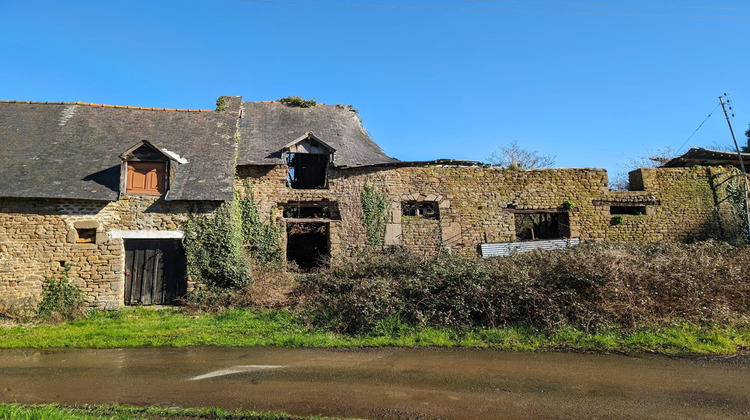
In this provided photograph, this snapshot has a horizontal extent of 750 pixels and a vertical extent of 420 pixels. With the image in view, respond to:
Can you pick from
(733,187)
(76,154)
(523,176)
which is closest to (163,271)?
(76,154)

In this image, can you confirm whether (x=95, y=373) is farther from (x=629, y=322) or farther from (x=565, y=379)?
(x=629, y=322)

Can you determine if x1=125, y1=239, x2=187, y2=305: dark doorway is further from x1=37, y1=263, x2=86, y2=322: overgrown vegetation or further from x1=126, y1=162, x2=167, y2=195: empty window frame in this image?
x1=126, y1=162, x2=167, y2=195: empty window frame

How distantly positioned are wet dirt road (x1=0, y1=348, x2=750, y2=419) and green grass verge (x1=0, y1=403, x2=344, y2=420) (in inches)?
9.2

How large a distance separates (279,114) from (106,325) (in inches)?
383

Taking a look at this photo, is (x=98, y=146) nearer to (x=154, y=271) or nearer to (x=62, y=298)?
(x=154, y=271)

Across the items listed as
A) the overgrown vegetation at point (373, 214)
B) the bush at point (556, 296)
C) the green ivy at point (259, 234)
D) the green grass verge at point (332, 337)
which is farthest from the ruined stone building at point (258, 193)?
the bush at point (556, 296)

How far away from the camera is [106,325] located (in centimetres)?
907

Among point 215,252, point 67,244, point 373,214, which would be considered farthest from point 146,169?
point 373,214

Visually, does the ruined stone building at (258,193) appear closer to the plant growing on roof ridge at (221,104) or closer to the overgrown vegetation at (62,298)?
the overgrown vegetation at (62,298)

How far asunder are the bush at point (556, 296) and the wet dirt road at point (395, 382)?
112 centimetres

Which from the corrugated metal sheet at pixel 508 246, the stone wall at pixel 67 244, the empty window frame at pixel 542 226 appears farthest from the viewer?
the empty window frame at pixel 542 226

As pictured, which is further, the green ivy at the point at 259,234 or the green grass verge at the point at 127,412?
the green ivy at the point at 259,234

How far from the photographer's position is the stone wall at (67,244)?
10039mm

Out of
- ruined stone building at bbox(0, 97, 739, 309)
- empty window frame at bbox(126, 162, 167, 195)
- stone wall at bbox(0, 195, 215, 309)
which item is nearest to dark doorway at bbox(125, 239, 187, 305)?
ruined stone building at bbox(0, 97, 739, 309)
